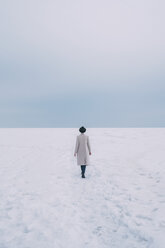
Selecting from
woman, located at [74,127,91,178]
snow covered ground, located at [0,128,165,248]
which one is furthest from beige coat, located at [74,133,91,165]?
snow covered ground, located at [0,128,165,248]

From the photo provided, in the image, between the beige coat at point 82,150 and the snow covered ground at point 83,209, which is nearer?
the snow covered ground at point 83,209

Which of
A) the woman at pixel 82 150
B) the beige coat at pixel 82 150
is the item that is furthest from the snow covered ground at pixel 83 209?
the beige coat at pixel 82 150

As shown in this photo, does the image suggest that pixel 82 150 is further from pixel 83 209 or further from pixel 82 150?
pixel 83 209

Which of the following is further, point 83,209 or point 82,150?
point 82,150

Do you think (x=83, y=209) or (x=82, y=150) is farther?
(x=82, y=150)

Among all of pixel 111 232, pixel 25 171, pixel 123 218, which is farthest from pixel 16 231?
pixel 25 171

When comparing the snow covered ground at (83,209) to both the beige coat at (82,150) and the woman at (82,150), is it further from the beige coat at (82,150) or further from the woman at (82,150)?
the beige coat at (82,150)

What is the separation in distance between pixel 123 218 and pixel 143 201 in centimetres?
124

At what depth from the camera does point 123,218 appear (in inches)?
195

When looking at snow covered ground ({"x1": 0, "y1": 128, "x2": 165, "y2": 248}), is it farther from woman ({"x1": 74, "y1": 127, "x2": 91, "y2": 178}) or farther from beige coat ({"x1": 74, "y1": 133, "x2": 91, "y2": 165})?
beige coat ({"x1": 74, "y1": 133, "x2": 91, "y2": 165})

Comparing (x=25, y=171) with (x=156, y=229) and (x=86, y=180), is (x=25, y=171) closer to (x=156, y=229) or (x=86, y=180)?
(x=86, y=180)

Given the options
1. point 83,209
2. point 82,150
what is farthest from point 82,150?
point 83,209

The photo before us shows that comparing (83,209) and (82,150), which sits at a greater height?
(82,150)

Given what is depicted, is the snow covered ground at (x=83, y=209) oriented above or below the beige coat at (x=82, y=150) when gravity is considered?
below
